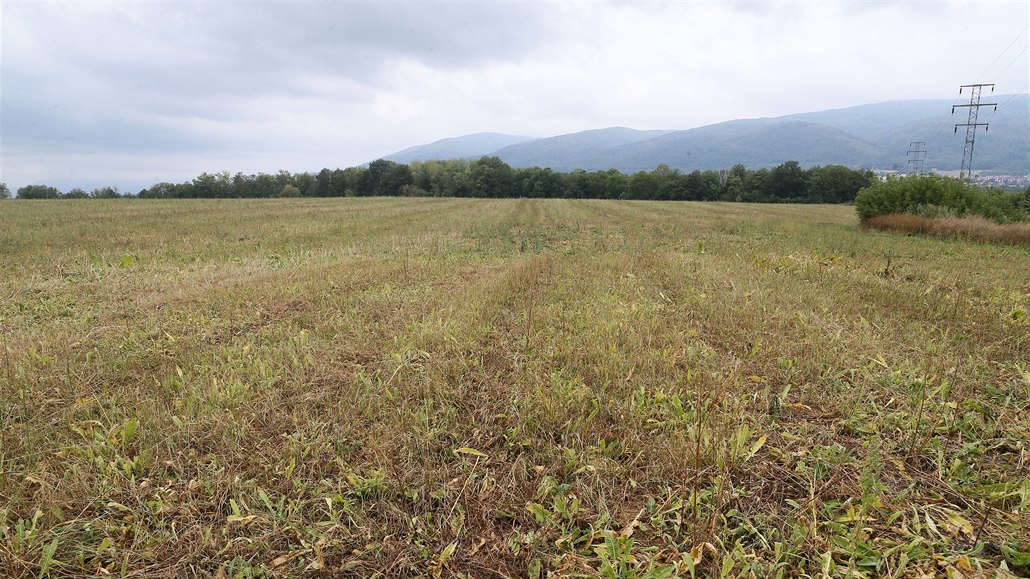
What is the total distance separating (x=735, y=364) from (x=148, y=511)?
190 inches

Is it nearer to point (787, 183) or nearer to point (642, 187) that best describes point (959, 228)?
point (642, 187)

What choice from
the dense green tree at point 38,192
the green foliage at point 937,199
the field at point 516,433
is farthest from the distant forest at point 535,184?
the field at point 516,433

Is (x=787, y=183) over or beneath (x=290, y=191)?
beneath

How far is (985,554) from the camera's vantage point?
231 cm

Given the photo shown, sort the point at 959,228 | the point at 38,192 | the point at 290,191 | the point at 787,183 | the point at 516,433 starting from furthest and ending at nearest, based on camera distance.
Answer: the point at 290,191
the point at 787,183
the point at 38,192
the point at 959,228
the point at 516,433

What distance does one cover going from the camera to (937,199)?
750 inches

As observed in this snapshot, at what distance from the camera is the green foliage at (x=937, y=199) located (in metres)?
18.1

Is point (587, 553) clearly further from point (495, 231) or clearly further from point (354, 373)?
point (495, 231)

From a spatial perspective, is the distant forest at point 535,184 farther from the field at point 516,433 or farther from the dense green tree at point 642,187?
the field at point 516,433

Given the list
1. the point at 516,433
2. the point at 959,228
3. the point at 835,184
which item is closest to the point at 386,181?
the point at 835,184

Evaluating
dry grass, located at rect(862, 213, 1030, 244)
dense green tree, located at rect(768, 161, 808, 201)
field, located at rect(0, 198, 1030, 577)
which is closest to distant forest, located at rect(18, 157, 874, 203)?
dense green tree, located at rect(768, 161, 808, 201)

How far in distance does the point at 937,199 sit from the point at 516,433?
81.3ft

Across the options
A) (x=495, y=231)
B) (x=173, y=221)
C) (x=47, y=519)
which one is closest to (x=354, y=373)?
(x=47, y=519)

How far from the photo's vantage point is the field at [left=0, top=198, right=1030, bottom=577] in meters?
2.35
